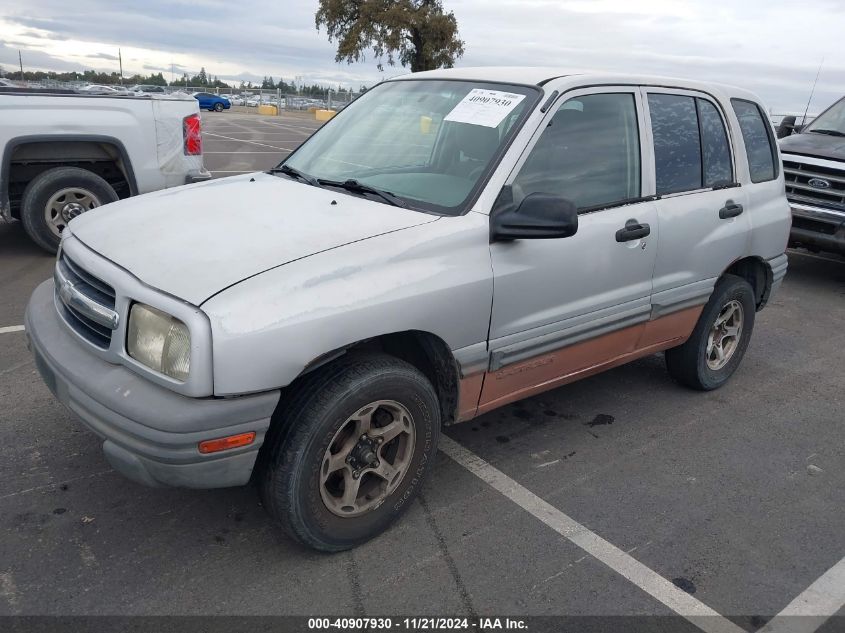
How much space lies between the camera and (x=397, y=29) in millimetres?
41000

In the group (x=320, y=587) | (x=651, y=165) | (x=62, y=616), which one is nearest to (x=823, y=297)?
(x=651, y=165)

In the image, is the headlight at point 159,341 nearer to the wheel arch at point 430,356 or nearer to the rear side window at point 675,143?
the wheel arch at point 430,356

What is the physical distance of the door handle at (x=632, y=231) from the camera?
3.54 meters

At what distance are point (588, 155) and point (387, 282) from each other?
141 centimetres

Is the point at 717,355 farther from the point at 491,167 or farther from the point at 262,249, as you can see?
the point at 262,249

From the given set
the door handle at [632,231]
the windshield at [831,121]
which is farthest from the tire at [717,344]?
the windshield at [831,121]

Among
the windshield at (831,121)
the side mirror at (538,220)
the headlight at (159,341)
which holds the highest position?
the windshield at (831,121)

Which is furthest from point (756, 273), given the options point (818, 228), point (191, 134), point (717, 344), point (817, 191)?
point (191, 134)

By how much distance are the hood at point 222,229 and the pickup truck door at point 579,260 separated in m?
0.55

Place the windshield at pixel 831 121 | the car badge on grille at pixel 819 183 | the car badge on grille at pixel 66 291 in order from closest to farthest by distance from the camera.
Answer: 1. the car badge on grille at pixel 66 291
2. the car badge on grille at pixel 819 183
3. the windshield at pixel 831 121

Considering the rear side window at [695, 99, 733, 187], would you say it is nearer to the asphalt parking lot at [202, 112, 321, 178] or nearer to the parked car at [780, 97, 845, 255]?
the parked car at [780, 97, 845, 255]

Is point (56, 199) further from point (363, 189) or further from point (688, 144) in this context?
point (688, 144)

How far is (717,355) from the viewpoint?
4.73m

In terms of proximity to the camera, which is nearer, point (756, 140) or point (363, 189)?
point (363, 189)
